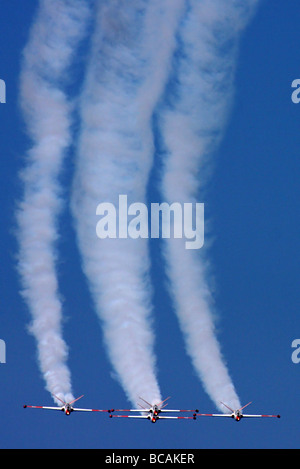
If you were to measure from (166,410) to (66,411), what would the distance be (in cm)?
659
